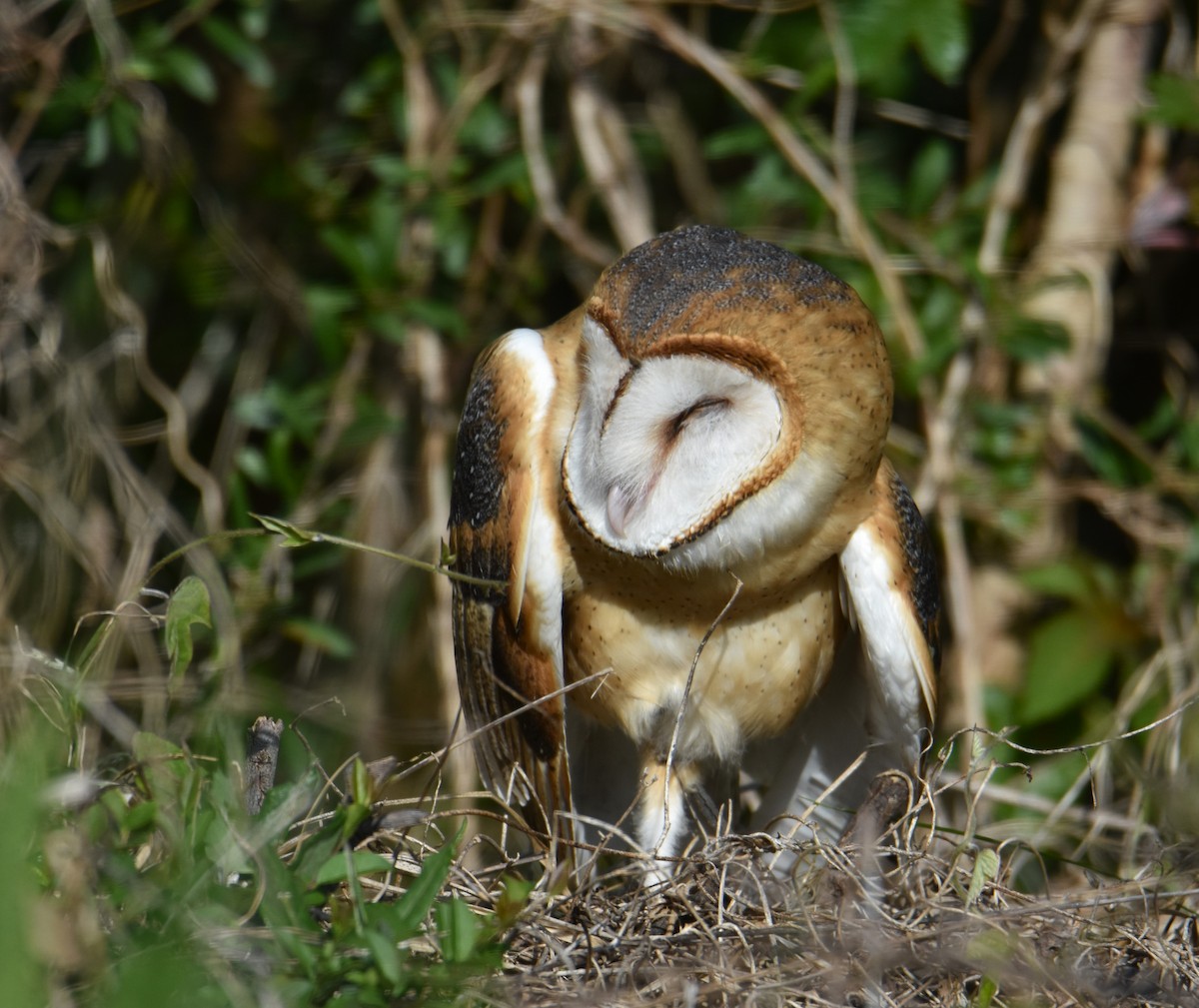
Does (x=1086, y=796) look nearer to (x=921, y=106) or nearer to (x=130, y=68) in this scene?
(x=921, y=106)

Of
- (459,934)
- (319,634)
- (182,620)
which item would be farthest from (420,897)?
(319,634)

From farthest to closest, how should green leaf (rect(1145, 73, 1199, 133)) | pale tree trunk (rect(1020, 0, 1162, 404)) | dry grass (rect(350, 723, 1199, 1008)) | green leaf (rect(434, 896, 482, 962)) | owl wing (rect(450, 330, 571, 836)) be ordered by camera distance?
pale tree trunk (rect(1020, 0, 1162, 404)), green leaf (rect(1145, 73, 1199, 133)), owl wing (rect(450, 330, 571, 836)), dry grass (rect(350, 723, 1199, 1008)), green leaf (rect(434, 896, 482, 962))

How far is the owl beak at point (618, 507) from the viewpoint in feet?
6.12

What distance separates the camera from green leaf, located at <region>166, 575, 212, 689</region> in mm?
1632

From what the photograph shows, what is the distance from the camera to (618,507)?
6.15 ft

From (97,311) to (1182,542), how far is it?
2.81 meters

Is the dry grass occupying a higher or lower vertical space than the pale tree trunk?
lower

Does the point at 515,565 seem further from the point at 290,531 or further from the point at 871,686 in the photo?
the point at 871,686

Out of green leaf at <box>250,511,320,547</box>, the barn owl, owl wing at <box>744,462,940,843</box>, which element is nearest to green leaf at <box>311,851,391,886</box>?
the barn owl

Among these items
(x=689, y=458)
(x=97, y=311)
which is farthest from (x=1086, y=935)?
(x=97, y=311)

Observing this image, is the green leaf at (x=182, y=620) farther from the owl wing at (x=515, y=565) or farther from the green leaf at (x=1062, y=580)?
the green leaf at (x=1062, y=580)

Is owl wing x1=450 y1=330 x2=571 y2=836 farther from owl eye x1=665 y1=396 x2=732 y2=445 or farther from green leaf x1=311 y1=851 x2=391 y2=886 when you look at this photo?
green leaf x1=311 y1=851 x2=391 y2=886

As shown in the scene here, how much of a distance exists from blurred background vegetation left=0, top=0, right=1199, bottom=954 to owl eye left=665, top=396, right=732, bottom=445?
4.67 feet

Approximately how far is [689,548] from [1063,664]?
5.33 ft
